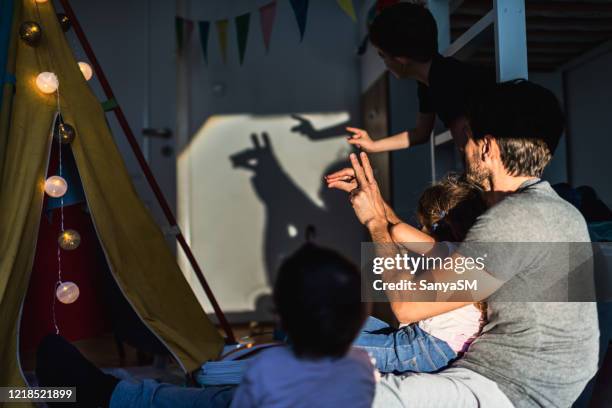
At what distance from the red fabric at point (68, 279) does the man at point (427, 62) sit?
3.66 ft

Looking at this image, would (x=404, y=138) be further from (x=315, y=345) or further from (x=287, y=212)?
(x=287, y=212)

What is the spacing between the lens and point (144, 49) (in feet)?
9.70

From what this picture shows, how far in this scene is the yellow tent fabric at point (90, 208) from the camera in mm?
1353

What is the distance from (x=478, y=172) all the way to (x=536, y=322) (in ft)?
1.16

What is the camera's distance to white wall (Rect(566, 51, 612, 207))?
84.1 inches

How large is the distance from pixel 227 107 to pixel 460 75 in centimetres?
→ 191

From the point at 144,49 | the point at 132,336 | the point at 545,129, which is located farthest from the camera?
the point at 144,49

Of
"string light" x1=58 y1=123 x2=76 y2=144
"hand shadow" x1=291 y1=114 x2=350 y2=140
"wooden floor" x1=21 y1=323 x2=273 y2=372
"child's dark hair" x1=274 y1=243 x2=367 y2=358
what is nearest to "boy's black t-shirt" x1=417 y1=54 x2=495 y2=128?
"child's dark hair" x1=274 y1=243 x2=367 y2=358

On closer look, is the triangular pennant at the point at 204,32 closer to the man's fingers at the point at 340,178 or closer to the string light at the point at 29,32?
the string light at the point at 29,32

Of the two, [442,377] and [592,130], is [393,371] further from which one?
[592,130]

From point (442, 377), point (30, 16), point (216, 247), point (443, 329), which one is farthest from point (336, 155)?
point (442, 377)

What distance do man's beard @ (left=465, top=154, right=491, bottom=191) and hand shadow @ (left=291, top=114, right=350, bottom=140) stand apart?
2.02 m

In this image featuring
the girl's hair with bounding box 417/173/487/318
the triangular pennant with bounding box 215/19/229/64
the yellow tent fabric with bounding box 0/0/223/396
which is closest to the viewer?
the girl's hair with bounding box 417/173/487/318

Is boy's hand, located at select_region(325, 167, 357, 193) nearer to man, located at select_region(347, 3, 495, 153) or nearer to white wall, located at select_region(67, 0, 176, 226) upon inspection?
man, located at select_region(347, 3, 495, 153)
